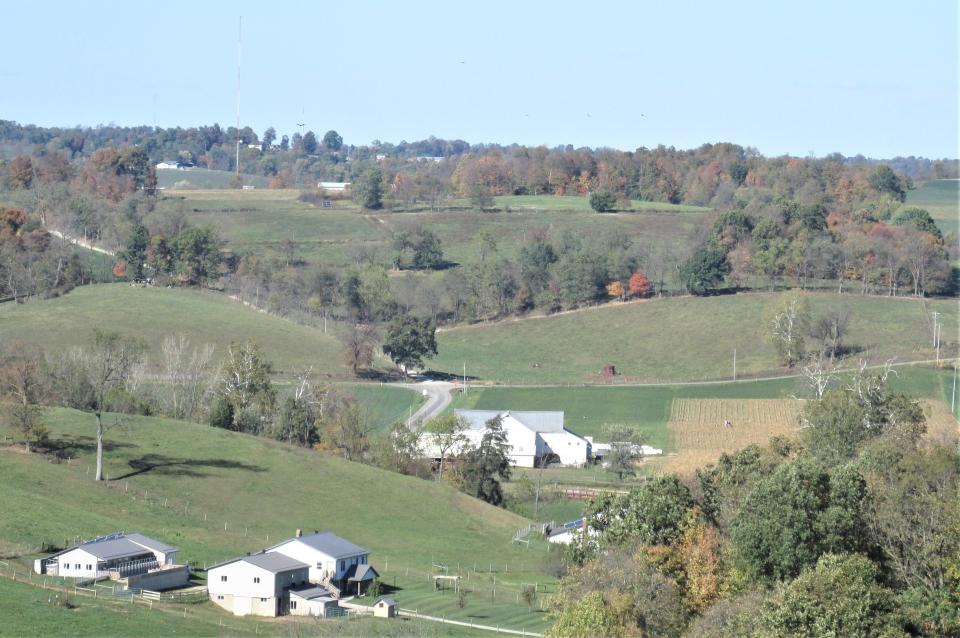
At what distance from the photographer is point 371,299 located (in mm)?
126000

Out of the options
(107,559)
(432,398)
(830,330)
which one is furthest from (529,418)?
(107,559)

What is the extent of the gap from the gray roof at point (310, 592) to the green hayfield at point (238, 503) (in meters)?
2.38

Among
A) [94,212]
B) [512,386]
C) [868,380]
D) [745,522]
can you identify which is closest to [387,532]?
[745,522]

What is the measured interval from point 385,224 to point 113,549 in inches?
4428

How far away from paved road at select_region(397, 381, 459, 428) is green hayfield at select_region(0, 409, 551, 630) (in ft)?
62.7

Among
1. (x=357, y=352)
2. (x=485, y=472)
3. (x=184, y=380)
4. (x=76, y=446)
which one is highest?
(x=76, y=446)

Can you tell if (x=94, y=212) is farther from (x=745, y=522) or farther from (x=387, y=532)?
(x=745, y=522)

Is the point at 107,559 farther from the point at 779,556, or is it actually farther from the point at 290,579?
the point at 779,556

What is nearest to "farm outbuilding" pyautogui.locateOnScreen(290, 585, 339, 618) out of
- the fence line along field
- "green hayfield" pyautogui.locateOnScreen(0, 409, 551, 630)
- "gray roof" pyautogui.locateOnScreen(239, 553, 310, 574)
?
"gray roof" pyautogui.locateOnScreen(239, 553, 310, 574)

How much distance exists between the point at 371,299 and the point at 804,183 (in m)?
66.4

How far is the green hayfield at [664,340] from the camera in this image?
345ft

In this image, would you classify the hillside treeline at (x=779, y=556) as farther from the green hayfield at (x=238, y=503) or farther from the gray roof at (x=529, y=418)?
the gray roof at (x=529, y=418)

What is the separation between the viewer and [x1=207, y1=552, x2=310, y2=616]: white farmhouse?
139 feet

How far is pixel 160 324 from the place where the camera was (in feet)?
347
